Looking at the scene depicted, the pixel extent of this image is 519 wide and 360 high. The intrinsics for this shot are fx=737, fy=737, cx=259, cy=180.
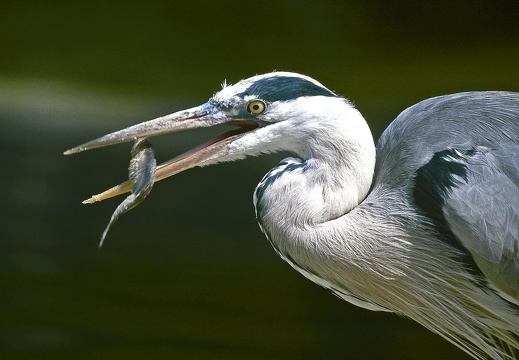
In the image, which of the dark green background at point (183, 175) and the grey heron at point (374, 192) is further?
the dark green background at point (183, 175)

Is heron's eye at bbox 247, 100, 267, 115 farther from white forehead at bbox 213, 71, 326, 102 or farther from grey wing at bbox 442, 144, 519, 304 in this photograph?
grey wing at bbox 442, 144, 519, 304

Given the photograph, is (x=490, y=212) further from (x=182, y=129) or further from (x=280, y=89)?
(x=182, y=129)

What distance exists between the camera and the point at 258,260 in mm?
2379

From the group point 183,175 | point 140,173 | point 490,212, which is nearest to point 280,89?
point 140,173

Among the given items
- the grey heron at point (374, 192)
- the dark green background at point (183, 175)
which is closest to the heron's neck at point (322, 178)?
the grey heron at point (374, 192)

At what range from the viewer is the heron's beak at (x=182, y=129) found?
4.33 ft

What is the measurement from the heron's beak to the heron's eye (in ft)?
0.08

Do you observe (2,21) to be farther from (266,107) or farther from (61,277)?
(266,107)

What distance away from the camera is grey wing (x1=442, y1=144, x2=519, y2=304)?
4.16 feet

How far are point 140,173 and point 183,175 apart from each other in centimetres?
113

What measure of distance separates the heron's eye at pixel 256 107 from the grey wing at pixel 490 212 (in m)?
0.36

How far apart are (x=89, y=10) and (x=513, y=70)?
4.54ft

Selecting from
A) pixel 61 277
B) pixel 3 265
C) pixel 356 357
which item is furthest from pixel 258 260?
pixel 3 265

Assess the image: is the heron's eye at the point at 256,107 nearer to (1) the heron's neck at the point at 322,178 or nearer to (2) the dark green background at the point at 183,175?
(1) the heron's neck at the point at 322,178
